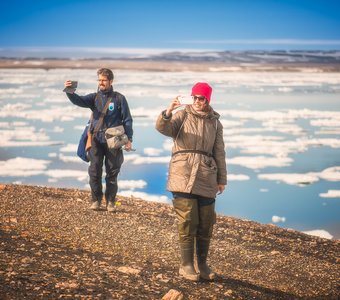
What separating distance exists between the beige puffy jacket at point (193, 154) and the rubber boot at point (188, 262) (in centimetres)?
56

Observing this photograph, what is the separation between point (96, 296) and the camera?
523cm

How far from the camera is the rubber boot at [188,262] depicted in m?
5.79

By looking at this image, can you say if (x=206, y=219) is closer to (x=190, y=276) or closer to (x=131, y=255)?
(x=190, y=276)

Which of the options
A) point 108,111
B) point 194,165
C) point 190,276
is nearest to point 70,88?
point 108,111

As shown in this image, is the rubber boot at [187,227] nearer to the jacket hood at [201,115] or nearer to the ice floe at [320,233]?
the jacket hood at [201,115]

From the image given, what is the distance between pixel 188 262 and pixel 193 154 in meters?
1.07

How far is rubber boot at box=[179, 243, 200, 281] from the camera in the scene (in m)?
5.79

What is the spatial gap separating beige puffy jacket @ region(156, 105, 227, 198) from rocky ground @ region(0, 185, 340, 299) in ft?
3.21

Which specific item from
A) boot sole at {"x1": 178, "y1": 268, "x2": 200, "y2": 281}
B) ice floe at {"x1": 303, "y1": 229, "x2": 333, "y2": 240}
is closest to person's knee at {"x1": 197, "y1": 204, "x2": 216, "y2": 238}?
boot sole at {"x1": 178, "y1": 268, "x2": 200, "y2": 281}

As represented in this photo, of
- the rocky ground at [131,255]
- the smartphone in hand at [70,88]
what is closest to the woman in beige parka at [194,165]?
the rocky ground at [131,255]

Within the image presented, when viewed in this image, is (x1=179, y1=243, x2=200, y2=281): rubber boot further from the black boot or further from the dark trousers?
the dark trousers

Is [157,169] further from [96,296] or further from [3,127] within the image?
[96,296]

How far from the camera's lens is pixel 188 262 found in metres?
5.86

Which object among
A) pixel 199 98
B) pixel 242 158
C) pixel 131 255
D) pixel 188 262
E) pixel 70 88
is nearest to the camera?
pixel 199 98
